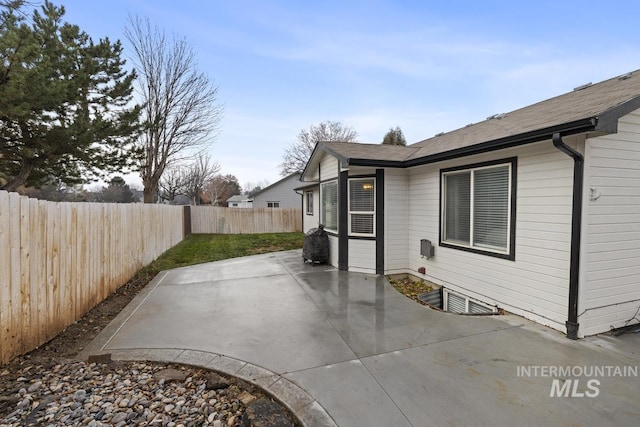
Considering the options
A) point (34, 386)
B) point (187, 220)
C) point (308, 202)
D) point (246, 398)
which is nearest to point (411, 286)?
point (246, 398)

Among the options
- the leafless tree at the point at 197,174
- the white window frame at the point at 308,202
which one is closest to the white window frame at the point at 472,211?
the white window frame at the point at 308,202

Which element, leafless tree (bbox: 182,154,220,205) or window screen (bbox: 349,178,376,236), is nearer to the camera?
window screen (bbox: 349,178,376,236)

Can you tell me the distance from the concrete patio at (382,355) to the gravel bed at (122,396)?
7.7 inches

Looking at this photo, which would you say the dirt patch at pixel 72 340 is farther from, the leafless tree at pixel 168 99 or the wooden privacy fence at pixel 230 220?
the wooden privacy fence at pixel 230 220

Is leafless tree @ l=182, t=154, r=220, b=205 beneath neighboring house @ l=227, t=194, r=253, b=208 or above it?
above

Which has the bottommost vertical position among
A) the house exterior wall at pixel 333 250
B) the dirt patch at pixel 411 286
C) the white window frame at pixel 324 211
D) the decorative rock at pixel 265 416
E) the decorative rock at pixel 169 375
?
the dirt patch at pixel 411 286

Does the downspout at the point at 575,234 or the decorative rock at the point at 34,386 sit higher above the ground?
the downspout at the point at 575,234

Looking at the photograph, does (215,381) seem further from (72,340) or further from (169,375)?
(72,340)

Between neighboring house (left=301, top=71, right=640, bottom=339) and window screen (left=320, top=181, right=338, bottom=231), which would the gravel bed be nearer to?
neighboring house (left=301, top=71, right=640, bottom=339)

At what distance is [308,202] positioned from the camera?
16297 mm

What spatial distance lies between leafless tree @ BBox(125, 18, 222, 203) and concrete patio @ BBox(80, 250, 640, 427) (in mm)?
11177

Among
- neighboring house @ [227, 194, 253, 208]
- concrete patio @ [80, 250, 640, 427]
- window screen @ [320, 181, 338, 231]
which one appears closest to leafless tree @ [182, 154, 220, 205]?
neighboring house @ [227, 194, 253, 208]

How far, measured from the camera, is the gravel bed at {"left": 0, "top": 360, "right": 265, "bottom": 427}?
2180mm

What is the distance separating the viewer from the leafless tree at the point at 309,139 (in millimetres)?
33094
